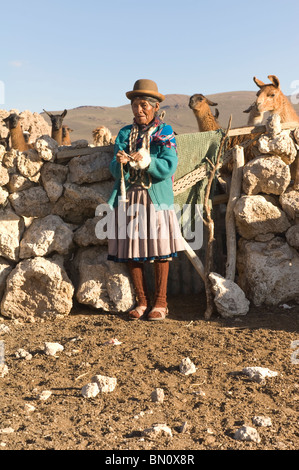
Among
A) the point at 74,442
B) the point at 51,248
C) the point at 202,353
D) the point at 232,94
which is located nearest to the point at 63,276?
the point at 51,248

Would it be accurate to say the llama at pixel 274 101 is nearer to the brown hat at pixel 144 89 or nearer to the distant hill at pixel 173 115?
the brown hat at pixel 144 89

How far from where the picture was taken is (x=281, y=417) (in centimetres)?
304

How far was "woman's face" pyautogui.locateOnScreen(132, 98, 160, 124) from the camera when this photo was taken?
15.7ft

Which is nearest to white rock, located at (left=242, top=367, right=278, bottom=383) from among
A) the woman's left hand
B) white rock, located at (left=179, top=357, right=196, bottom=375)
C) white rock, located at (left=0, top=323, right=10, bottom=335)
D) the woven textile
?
white rock, located at (left=179, top=357, right=196, bottom=375)

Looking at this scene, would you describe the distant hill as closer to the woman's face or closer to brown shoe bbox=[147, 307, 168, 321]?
the woman's face

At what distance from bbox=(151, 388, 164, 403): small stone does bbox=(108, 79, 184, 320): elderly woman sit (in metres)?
1.54

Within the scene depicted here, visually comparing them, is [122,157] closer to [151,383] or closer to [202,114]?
[151,383]

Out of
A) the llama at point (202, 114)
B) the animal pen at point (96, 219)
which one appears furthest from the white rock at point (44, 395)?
the llama at point (202, 114)

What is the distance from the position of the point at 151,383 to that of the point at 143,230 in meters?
1.69

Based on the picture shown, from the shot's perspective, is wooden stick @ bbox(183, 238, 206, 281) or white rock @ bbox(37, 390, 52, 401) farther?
wooden stick @ bbox(183, 238, 206, 281)

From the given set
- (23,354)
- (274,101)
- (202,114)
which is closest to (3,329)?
(23,354)

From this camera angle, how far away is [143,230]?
4828mm

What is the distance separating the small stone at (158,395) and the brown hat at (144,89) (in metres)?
2.72

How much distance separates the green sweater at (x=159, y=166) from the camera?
4654 millimetres
